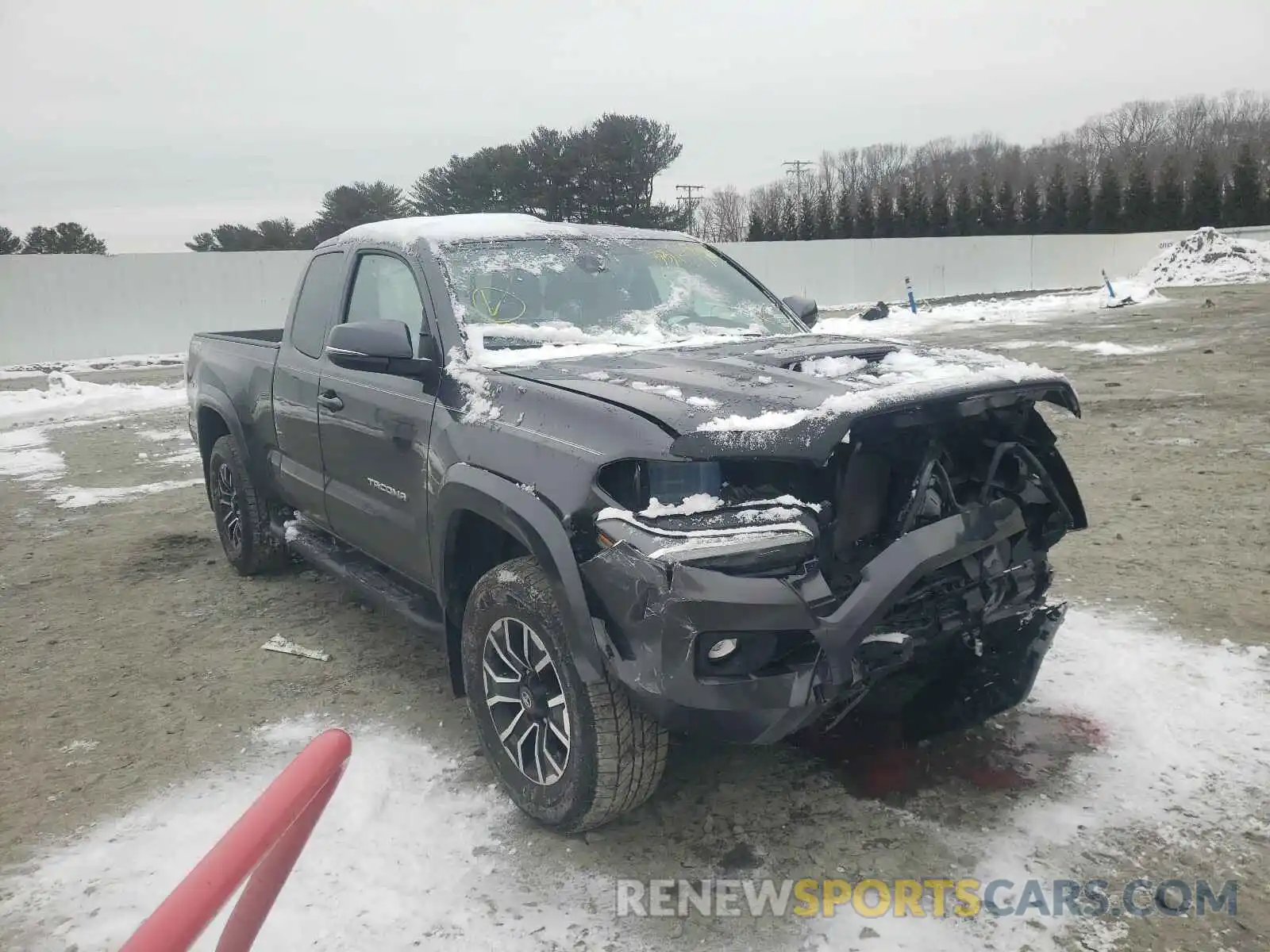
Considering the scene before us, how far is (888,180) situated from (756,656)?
7913cm

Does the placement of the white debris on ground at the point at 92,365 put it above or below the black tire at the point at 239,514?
above

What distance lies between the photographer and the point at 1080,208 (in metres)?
50.5

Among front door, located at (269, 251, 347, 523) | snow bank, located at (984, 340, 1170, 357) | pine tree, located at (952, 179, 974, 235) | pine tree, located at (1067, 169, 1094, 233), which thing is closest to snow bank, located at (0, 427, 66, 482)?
front door, located at (269, 251, 347, 523)

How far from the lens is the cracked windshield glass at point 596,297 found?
3564 mm

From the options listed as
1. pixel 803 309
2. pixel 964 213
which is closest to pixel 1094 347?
pixel 803 309

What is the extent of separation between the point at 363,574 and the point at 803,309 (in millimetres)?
2347

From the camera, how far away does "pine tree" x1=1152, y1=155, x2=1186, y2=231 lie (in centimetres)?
4859

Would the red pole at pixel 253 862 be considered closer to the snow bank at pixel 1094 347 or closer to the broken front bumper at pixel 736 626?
the broken front bumper at pixel 736 626

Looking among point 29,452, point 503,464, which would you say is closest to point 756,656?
point 503,464

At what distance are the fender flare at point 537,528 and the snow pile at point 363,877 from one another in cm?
66

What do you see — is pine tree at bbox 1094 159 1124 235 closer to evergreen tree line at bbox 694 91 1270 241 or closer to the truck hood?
evergreen tree line at bbox 694 91 1270 241

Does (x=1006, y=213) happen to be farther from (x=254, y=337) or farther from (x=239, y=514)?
(x=239, y=514)

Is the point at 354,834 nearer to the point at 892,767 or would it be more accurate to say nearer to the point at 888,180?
the point at 892,767

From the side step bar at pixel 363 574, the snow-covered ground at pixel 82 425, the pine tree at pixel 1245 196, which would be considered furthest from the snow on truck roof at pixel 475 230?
the pine tree at pixel 1245 196
